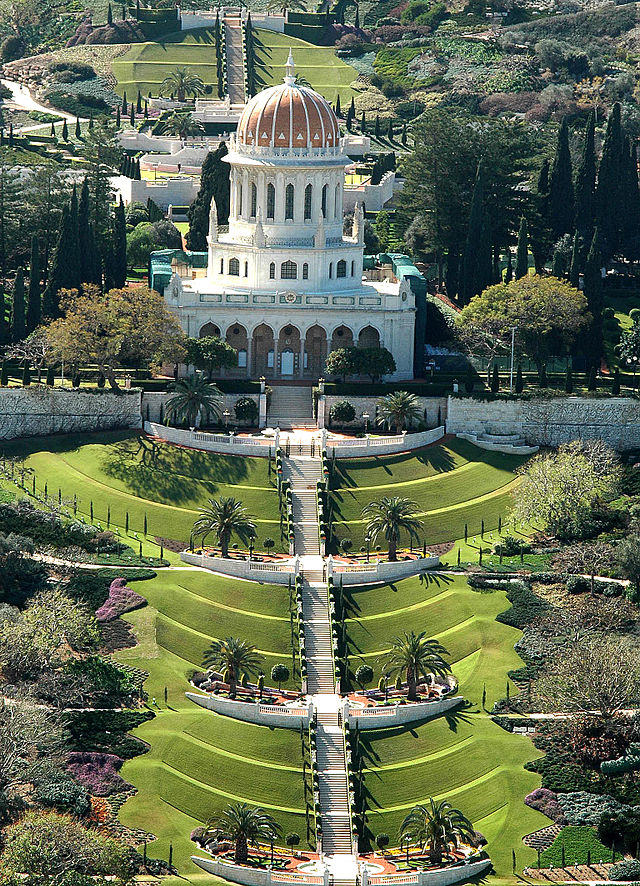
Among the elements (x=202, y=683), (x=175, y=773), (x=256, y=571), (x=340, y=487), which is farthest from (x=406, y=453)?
(x=175, y=773)

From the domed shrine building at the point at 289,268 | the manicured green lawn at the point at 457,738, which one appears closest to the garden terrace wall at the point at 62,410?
the domed shrine building at the point at 289,268

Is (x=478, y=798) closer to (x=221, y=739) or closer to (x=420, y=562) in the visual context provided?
(x=221, y=739)

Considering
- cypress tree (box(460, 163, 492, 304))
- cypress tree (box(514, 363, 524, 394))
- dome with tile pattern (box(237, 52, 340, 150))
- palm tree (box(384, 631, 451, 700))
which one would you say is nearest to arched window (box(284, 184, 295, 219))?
dome with tile pattern (box(237, 52, 340, 150))

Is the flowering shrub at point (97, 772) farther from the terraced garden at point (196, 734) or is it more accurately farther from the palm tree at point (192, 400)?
the palm tree at point (192, 400)

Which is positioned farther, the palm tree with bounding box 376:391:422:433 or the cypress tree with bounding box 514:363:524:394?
the cypress tree with bounding box 514:363:524:394

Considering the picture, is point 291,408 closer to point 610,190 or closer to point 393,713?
point 393,713

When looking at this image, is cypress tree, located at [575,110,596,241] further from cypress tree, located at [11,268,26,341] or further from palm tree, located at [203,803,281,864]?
palm tree, located at [203,803,281,864]

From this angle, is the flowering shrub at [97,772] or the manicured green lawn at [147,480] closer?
the flowering shrub at [97,772]
